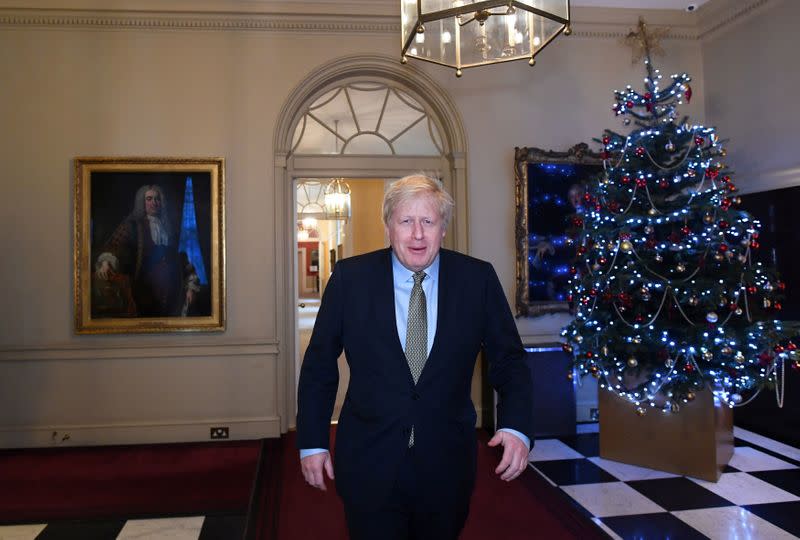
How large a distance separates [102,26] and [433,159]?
3128 millimetres

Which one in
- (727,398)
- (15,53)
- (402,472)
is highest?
(15,53)

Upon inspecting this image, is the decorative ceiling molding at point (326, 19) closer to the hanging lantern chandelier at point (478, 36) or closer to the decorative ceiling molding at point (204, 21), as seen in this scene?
the decorative ceiling molding at point (204, 21)

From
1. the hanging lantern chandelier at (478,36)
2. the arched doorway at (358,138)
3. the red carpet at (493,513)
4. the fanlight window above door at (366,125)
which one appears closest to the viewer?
the hanging lantern chandelier at (478,36)

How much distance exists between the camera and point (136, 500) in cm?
386

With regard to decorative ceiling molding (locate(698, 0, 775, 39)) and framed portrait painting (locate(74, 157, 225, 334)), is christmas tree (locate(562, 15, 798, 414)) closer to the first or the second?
decorative ceiling molding (locate(698, 0, 775, 39))

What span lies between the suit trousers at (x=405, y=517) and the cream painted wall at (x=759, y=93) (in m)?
4.55

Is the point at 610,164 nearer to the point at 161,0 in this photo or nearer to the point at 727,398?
the point at 727,398

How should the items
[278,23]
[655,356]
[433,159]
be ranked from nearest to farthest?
[655,356] < [278,23] < [433,159]

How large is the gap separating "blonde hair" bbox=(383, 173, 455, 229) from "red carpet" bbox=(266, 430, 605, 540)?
2.15 m

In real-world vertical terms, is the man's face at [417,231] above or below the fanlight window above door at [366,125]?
below

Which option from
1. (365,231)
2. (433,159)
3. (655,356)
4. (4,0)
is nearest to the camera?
(655,356)

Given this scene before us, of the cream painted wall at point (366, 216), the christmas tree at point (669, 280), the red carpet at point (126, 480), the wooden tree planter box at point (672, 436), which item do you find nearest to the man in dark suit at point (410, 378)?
the red carpet at point (126, 480)

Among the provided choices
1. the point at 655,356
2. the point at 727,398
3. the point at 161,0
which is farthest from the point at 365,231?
the point at 727,398

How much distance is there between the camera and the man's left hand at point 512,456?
171cm
